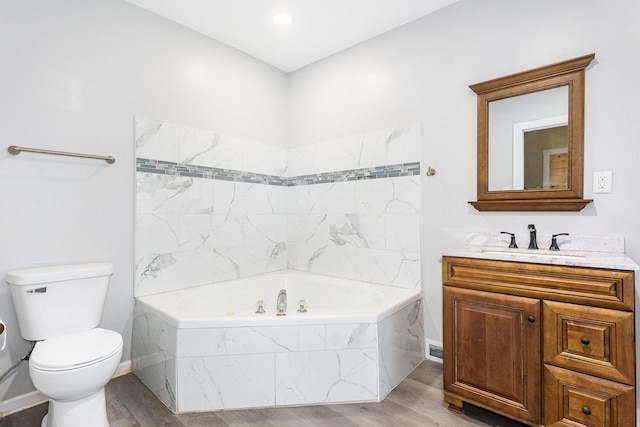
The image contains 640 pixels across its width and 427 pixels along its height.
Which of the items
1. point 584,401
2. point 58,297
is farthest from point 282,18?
point 584,401

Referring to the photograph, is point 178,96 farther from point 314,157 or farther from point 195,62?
point 314,157

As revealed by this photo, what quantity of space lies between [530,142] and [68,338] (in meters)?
2.86

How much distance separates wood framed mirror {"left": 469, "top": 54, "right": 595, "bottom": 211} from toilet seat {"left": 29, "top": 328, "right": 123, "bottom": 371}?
7.47 ft

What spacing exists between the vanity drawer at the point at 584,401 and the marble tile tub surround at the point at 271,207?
1.11m

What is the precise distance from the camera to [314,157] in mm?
3262

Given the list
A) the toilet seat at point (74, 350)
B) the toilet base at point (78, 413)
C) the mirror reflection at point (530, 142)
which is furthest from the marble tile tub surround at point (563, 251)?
the toilet base at point (78, 413)

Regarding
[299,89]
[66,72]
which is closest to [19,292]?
[66,72]

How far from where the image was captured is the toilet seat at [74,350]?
58.9 inches

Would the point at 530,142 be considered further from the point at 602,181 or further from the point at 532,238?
the point at 532,238

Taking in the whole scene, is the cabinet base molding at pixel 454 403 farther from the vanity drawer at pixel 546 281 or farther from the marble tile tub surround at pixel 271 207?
the marble tile tub surround at pixel 271 207

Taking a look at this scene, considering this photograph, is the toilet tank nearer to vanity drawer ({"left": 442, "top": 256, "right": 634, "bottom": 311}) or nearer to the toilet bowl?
the toilet bowl

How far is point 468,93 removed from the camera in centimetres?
231

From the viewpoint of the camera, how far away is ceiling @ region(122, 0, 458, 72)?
2.38m

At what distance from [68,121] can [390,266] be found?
2.43m
